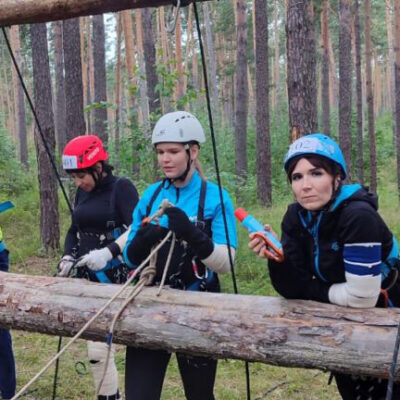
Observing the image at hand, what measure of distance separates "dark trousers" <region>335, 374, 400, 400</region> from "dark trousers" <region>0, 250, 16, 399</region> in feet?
8.68

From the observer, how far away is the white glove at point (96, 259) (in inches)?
141

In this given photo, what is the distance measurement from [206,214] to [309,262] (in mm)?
717

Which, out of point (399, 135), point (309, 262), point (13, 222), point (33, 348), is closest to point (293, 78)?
point (309, 262)

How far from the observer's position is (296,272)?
96.3 inches

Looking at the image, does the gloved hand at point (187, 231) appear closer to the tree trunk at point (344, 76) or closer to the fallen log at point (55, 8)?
the fallen log at point (55, 8)

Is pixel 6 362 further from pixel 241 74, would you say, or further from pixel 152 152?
pixel 241 74

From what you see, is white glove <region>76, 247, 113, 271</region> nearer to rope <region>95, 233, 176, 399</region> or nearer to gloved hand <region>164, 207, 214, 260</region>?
rope <region>95, 233, 176, 399</region>

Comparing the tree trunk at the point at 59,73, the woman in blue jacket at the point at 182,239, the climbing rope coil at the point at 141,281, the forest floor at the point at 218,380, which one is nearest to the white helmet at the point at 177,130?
the woman in blue jacket at the point at 182,239

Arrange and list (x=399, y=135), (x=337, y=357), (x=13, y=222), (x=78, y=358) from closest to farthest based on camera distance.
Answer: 1. (x=337, y=357)
2. (x=78, y=358)
3. (x=13, y=222)
4. (x=399, y=135)

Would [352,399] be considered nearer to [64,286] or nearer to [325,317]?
[325,317]

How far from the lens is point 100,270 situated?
369 cm

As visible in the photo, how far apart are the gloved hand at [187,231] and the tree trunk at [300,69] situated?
349 cm

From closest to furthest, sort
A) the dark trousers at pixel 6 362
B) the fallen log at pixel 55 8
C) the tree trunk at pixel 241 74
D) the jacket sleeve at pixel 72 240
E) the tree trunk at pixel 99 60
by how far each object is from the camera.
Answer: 1. the fallen log at pixel 55 8
2. the jacket sleeve at pixel 72 240
3. the dark trousers at pixel 6 362
4. the tree trunk at pixel 99 60
5. the tree trunk at pixel 241 74

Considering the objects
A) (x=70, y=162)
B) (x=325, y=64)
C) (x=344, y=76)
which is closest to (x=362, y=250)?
(x=70, y=162)
